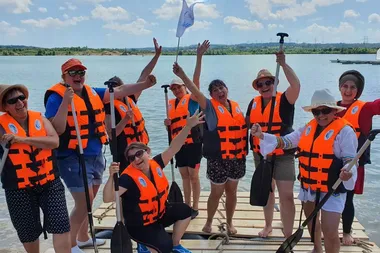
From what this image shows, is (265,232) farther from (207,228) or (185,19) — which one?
(185,19)

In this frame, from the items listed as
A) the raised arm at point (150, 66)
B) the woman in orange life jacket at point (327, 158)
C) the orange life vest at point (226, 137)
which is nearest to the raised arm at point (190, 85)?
the orange life vest at point (226, 137)

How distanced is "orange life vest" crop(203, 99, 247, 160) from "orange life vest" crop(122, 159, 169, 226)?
2.41ft

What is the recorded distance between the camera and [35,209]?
3.08 m

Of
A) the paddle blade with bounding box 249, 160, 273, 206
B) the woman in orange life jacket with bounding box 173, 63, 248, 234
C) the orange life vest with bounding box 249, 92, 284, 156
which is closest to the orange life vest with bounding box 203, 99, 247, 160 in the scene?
the woman in orange life jacket with bounding box 173, 63, 248, 234

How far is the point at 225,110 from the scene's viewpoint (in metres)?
4.06

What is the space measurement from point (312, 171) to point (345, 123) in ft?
1.58

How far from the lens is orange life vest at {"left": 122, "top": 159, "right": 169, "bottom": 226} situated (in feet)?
11.1

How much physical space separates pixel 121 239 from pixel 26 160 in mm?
1047

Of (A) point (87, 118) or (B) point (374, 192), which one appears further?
(B) point (374, 192)

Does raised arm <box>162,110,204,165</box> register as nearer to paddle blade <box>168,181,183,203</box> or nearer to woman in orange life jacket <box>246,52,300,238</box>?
woman in orange life jacket <box>246,52,300,238</box>

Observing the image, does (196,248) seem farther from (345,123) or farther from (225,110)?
(345,123)

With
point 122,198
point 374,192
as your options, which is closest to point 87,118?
point 122,198

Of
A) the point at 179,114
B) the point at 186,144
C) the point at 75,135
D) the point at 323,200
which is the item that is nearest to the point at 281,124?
the point at 323,200

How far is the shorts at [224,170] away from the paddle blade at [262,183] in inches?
9.6
